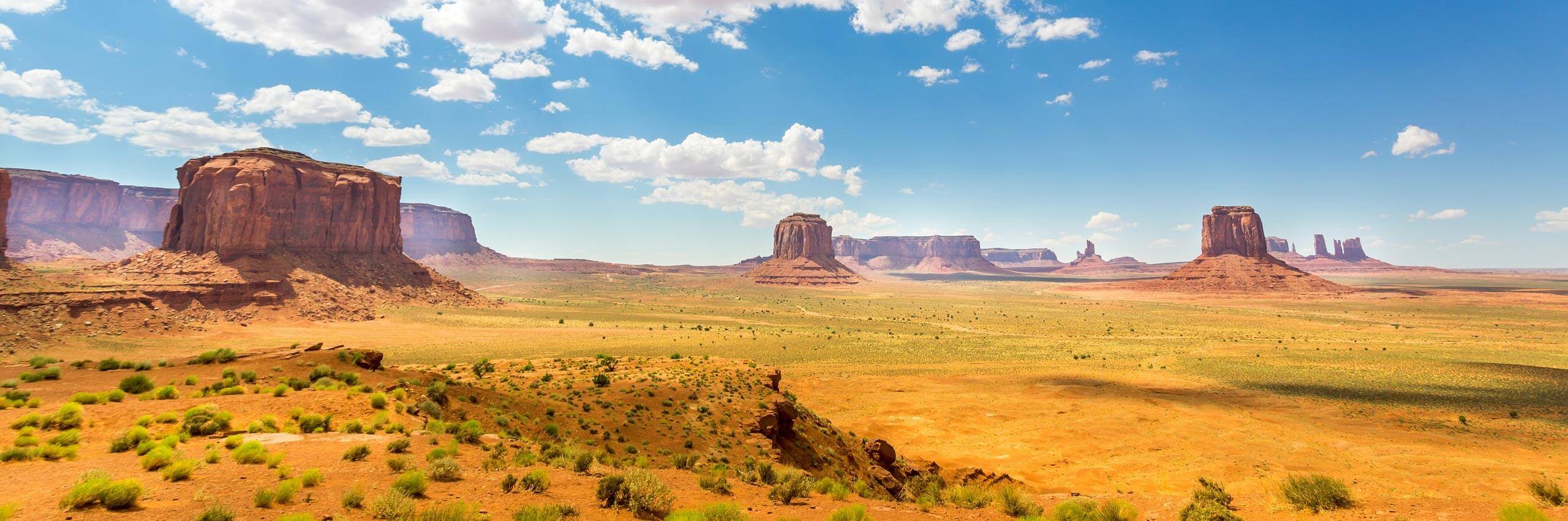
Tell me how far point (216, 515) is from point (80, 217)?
201 metres

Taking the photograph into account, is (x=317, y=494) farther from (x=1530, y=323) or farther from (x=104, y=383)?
(x=1530, y=323)

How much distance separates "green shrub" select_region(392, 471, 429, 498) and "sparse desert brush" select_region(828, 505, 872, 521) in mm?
7082

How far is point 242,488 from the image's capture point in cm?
930

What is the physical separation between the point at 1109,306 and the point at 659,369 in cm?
9877

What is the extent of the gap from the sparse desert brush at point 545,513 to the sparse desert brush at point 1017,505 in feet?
26.8

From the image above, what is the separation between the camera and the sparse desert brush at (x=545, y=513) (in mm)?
8820

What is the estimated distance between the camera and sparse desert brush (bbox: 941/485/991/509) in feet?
38.9

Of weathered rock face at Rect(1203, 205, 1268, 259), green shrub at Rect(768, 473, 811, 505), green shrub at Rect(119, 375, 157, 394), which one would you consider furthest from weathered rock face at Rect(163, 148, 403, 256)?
weathered rock face at Rect(1203, 205, 1268, 259)

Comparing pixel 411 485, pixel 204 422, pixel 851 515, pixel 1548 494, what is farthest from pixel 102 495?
pixel 1548 494

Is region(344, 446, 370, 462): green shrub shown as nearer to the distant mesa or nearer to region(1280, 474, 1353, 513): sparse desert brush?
region(1280, 474, 1353, 513): sparse desert brush

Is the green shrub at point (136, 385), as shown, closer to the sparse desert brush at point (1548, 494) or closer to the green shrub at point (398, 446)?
the green shrub at point (398, 446)

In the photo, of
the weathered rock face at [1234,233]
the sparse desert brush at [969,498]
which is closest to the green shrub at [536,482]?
the sparse desert brush at [969,498]

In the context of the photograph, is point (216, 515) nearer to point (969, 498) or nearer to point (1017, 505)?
point (969, 498)

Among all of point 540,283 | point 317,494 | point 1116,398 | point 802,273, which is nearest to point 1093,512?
point 317,494
